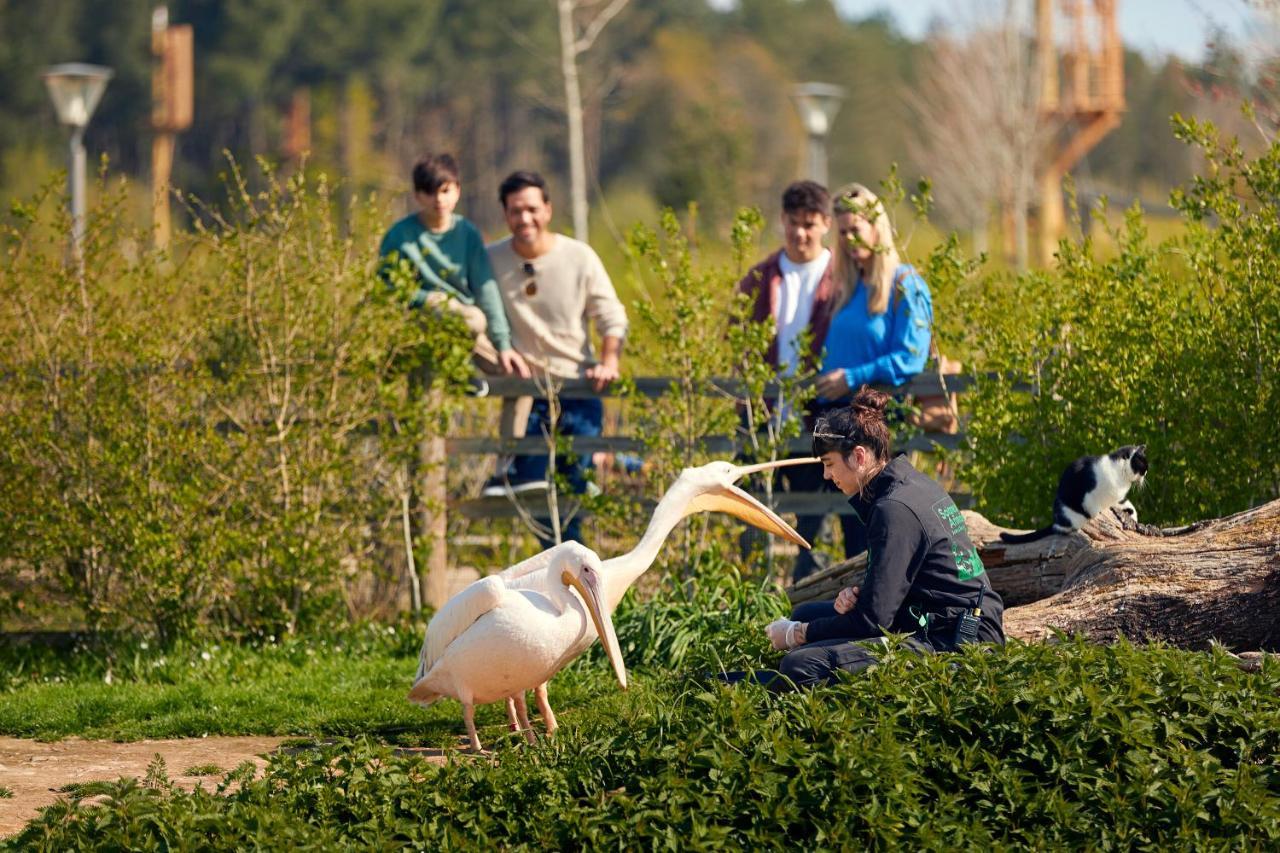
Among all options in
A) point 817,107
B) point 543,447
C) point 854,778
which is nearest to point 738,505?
point 854,778

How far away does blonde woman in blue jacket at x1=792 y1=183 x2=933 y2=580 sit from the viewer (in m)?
8.27

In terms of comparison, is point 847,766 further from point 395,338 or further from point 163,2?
point 163,2

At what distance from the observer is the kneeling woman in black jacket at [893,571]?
5.55 metres

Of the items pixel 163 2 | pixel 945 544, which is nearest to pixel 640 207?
pixel 163 2

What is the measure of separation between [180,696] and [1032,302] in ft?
15.2

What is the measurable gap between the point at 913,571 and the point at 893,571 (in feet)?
0.43

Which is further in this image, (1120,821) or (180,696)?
(180,696)

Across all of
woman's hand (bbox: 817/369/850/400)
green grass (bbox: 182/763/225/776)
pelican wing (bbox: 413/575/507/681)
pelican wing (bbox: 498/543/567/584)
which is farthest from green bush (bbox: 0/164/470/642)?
pelican wing (bbox: 498/543/567/584)

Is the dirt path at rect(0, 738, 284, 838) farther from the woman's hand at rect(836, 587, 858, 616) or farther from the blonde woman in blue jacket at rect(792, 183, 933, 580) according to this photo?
the blonde woman in blue jacket at rect(792, 183, 933, 580)

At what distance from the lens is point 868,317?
850 centimetres

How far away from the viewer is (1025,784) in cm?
484

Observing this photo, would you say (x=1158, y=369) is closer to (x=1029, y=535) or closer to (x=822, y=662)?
(x=1029, y=535)

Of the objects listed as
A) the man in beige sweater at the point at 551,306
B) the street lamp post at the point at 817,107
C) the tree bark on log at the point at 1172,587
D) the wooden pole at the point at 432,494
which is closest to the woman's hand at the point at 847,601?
the tree bark on log at the point at 1172,587

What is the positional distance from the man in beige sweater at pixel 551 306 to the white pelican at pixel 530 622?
9.13ft
